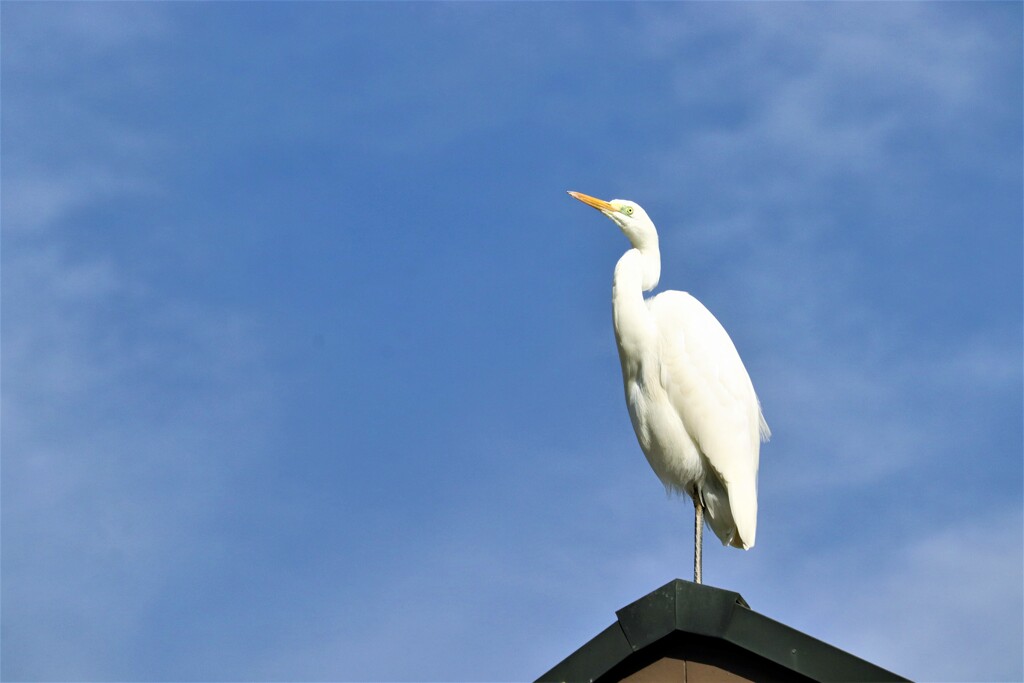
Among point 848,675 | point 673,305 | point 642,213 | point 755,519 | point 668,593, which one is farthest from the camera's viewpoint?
point 642,213

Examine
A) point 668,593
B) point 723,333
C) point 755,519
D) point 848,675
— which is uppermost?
point 723,333

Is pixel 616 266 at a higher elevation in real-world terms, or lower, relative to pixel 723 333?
higher

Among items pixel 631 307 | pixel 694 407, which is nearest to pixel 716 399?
pixel 694 407

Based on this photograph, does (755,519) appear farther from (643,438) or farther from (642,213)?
(642,213)

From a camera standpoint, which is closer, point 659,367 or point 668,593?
point 668,593

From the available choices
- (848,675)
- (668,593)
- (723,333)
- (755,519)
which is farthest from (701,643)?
(723,333)

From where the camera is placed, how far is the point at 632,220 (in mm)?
9000

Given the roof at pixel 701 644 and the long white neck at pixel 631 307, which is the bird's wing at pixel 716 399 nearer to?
the long white neck at pixel 631 307

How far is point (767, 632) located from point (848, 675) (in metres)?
0.38

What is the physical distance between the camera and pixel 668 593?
5426 millimetres

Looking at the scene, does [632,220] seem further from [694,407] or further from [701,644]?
[701,644]

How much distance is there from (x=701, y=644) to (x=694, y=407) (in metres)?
2.77

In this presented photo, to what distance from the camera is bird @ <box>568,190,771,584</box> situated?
7.97 m

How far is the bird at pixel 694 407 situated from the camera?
26.2 ft
